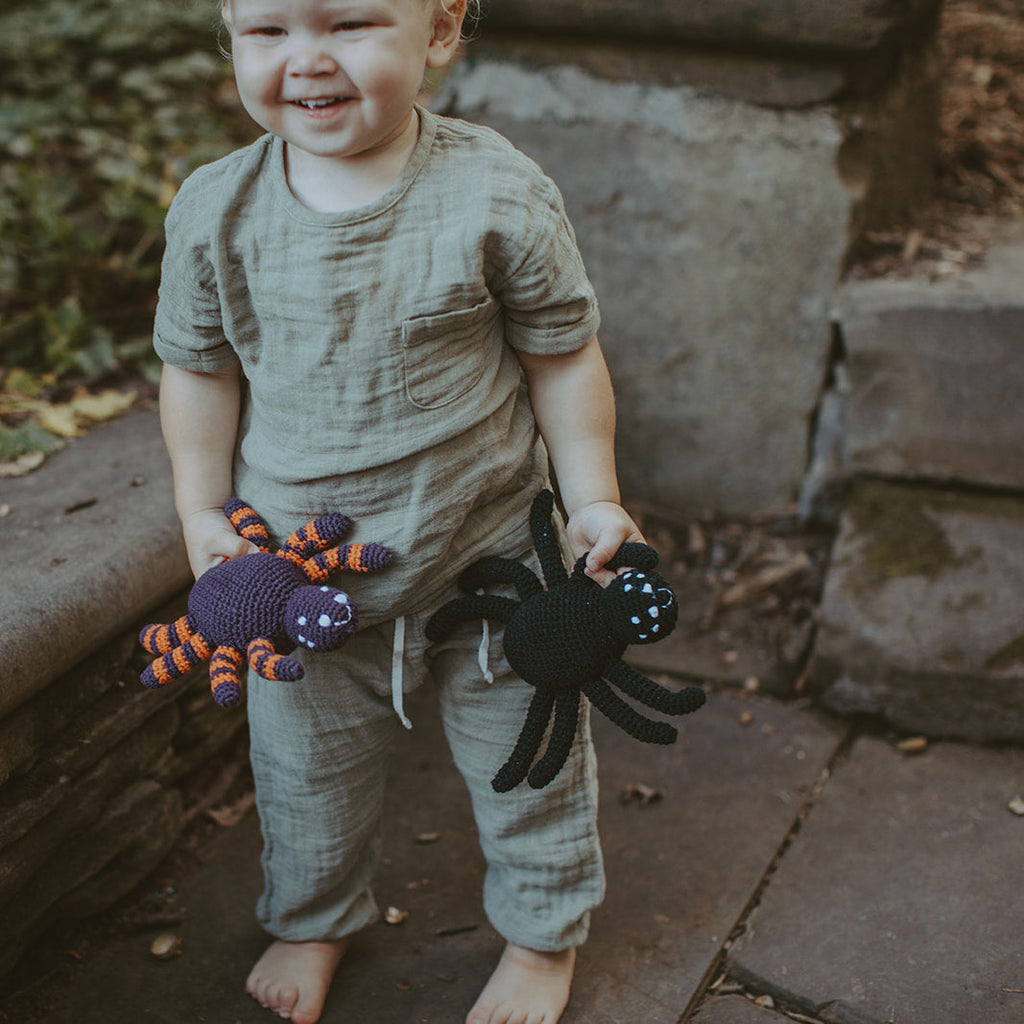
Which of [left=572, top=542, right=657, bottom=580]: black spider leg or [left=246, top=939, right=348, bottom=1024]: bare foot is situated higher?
[left=572, top=542, right=657, bottom=580]: black spider leg

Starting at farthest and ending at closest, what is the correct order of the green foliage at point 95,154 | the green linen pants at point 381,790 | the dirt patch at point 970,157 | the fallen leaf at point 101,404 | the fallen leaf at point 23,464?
the green foliage at point 95,154 < the dirt patch at point 970,157 < the fallen leaf at point 101,404 < the fallen leaf at point 23,464 < the green linen pants at point 381,790

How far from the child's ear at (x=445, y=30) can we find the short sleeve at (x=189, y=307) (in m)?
0.32

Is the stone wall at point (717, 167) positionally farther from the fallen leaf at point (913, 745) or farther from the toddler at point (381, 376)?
the toddler at point (381, 376)

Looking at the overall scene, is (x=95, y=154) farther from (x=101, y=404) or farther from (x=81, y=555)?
(x=81, y=555)

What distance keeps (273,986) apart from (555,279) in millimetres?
1101

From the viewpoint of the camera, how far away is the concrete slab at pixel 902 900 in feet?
5.24

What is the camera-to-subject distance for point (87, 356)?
240 cm

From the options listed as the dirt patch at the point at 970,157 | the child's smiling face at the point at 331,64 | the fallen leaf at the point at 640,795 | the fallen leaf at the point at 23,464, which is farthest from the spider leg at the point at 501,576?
the dirt patch at the point at 970,157

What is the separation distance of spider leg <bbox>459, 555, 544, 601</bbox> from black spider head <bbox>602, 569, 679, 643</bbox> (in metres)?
0.17

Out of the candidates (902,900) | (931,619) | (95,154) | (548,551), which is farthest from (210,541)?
(95,154)

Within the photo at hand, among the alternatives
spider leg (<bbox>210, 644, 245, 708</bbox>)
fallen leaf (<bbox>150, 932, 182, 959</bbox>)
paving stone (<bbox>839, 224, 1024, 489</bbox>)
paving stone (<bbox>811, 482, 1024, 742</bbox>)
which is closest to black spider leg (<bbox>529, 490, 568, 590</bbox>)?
spider leg (<bbox>210, 644, 245, 708</bbox>)

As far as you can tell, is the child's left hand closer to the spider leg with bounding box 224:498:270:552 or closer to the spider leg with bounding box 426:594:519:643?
the spider leg with bounding box 426:594:519:643

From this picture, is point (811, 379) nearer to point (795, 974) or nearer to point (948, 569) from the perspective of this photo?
point (948, 569)

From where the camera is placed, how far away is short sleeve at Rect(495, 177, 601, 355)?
125 centimetres
